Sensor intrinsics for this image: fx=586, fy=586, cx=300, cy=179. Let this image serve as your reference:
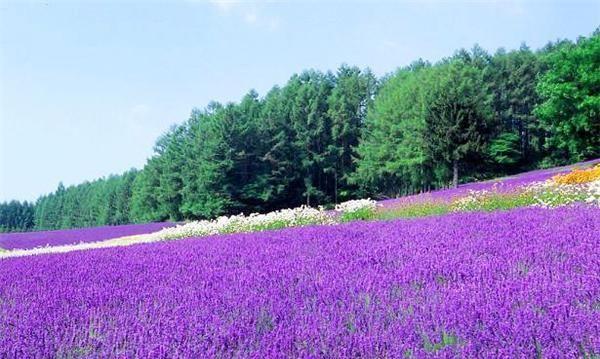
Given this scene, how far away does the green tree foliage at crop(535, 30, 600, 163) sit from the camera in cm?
3009

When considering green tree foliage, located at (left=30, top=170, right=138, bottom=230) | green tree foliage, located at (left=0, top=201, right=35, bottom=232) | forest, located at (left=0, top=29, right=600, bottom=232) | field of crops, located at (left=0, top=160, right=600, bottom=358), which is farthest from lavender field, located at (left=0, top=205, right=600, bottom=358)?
green tree foliage, located at (left=0, top=201, right=35, bottom=232)

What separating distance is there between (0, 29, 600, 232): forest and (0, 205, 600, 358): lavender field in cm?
2860

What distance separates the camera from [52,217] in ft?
302

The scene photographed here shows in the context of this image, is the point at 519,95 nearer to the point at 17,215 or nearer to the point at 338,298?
the point at 338,298

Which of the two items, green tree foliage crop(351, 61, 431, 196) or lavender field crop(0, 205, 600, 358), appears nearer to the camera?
lavender field crop(0, 205, 600, 358)

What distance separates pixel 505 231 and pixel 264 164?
4300 centimetres

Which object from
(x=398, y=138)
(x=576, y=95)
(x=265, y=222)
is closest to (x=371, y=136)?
(x=398, y=138)

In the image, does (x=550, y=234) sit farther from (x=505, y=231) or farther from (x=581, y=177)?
(x=581, y=177)

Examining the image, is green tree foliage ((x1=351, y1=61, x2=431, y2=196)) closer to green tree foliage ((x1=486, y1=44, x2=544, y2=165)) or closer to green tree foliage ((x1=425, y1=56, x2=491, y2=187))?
green tree foliage ((x1=425, y1=56, x2=491, y2=187))

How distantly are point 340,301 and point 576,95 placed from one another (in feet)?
100

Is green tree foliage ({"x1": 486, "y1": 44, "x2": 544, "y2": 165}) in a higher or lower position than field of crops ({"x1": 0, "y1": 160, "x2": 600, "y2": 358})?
higher

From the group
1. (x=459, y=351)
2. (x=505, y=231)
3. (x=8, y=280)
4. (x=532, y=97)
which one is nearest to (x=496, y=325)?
(x=459, y=351)

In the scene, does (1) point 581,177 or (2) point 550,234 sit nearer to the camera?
(2) point 550,234

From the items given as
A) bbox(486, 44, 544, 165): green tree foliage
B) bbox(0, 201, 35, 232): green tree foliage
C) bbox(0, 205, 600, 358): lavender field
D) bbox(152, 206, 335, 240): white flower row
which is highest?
bbox(486, 44, 544, 165): green tree foliage
